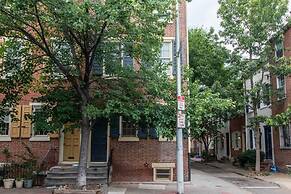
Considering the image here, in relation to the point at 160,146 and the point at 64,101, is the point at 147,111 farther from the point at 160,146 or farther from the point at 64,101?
the point at 160,146

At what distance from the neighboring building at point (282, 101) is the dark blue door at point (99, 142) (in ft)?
38.3

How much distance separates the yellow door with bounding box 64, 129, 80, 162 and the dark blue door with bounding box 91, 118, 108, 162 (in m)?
0.70

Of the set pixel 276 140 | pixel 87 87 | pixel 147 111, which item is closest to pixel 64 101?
pixel 87 87

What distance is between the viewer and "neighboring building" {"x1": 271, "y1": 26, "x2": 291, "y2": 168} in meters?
23.7

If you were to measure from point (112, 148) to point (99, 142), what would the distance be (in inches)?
26.3

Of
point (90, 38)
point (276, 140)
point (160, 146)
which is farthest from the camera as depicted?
point (276, 140)

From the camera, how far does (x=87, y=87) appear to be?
1391 cm

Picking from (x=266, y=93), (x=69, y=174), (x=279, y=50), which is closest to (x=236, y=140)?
(x=279, y=50)

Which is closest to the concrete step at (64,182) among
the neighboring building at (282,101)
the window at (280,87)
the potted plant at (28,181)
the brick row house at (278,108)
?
the potted plant at (28,181)

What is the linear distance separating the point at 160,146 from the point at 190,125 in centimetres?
417

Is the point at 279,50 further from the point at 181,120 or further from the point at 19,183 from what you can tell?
the point at 19,183

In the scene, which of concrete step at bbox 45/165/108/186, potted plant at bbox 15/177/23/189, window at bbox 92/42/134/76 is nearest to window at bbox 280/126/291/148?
concrete step at bbox 45/165/108/186

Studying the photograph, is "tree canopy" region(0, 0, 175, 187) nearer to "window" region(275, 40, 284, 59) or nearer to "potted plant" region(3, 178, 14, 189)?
"potted plant" region(3, 178, 14, 189)

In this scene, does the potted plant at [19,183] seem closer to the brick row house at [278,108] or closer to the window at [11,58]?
the window at [11,58]
